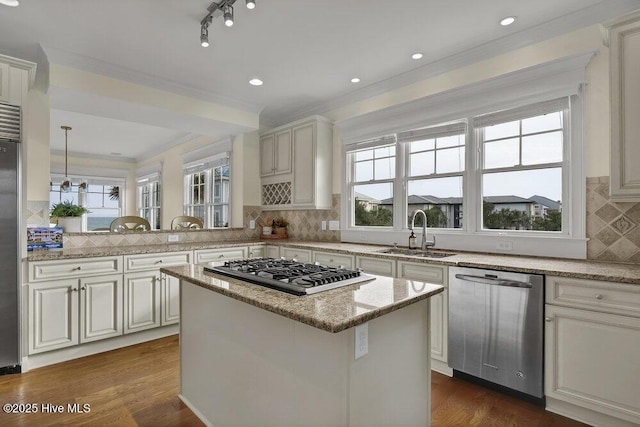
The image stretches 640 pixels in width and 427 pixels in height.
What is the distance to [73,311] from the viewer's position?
287 cm

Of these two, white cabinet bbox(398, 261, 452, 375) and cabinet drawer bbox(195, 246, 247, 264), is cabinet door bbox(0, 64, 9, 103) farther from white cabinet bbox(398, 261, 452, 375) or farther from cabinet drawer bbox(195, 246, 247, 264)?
white cabinet bbox(398, 261, 452, 375)

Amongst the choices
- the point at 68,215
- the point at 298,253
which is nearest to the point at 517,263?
the point at 298,253

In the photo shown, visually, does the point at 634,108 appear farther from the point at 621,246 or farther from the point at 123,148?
the point at 123,148

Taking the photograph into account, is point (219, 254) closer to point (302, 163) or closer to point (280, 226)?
point (280, 226)

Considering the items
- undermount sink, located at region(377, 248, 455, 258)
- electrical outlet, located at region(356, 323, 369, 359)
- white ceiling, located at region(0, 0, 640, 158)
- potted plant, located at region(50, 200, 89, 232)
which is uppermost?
white ceiling, located at region(0, 0, 640, 158)

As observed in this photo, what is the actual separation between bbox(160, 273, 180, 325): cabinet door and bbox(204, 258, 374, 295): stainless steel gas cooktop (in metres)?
1.75

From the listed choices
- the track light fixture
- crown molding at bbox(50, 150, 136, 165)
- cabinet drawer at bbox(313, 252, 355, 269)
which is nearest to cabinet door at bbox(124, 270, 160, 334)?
cabinet drawer at bbox(313, 252, 355, 269)

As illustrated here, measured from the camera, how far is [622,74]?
2.03 m

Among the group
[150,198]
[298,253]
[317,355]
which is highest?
[150,198]

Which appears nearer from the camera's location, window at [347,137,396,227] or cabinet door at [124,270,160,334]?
cabinet door at [124,270,160,334]

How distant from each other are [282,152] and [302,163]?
0.44m

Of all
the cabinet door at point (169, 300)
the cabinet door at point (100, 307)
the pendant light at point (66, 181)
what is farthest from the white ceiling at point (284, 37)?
the pendant light at point (66, 181)

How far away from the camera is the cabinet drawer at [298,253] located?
12.2 feet

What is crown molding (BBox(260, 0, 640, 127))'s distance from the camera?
2324mm
